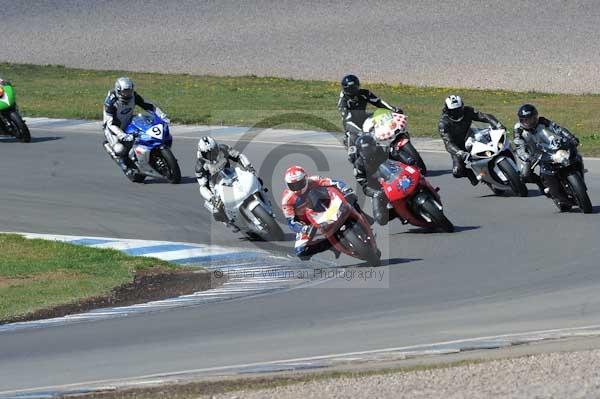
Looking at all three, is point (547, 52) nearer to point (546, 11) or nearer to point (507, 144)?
point (546, 11)

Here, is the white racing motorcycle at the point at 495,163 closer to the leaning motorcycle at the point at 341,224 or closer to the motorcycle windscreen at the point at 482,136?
the motorcycle windscreen at the point at 482,136

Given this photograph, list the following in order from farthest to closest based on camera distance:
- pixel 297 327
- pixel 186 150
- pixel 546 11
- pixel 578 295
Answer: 1. pixel 546 11
2. pixel 186 150
3. pixel 578 295
4. pixel 297 327

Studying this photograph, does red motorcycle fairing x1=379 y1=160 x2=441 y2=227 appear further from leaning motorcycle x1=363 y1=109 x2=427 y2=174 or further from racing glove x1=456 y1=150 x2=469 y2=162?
leaning motorcycle x1=363 y1=109 x2=427 y2=174

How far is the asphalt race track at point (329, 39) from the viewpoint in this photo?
136 ft

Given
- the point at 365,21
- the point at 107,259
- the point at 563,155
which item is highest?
the point at 365,21

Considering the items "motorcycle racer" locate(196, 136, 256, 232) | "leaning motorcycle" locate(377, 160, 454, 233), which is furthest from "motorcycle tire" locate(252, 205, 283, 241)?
"leaning motorcycle" locate(377, 160, 454, 233)

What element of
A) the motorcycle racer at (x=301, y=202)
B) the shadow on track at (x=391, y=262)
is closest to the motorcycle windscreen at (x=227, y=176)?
the motorcycle racer at (x=301, y=202)

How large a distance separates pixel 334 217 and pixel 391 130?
6.34 metres

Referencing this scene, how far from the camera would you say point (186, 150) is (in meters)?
26.6

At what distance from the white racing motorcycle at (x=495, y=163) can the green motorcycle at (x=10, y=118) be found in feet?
35.5

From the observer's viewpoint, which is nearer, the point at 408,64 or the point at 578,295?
the point at 578,295

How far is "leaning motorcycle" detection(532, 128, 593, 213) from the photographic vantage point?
720 inches

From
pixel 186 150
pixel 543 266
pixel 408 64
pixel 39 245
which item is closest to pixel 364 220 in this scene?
pixel 543 266

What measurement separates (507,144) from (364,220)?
5.67m
